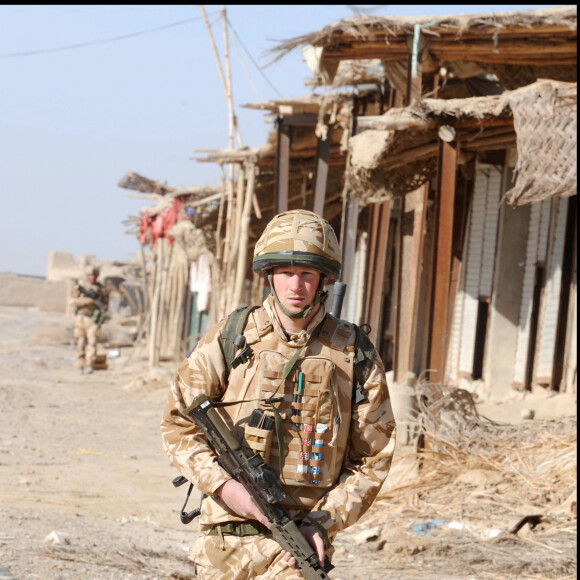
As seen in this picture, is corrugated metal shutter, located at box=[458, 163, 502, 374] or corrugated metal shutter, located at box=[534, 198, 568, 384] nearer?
corrugated metal shutter, located at box=[534, 198, 568, 384]

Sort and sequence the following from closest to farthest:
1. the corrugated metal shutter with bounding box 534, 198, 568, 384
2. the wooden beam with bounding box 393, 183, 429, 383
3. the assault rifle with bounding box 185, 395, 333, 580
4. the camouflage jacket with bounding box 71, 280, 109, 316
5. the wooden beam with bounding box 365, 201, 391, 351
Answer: the assault rifle with bounding box 185, 395, 333, 580 → the wooden beam with bounding box 393, 183, 429, 383 → the wooden beam with bounding box 365, 201, 391, 351 → the corrugated metal shutter with bounding box 534, 198, 568, 384 → the camouflage jacket with bounding box 71, 280, 109, 316

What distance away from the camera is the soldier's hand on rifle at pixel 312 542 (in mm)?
2936

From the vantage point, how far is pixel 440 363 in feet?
25.0

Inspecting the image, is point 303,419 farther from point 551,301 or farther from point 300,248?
point 551,301

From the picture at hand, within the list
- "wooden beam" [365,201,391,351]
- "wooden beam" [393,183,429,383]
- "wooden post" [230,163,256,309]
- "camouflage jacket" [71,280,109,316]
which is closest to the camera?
"wooden beam" [393,183,429,383]

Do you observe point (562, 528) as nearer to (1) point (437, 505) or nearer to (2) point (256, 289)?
(1) point (437, 505)

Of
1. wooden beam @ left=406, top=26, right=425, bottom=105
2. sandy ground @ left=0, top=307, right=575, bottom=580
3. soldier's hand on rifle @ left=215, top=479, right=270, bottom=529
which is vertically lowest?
sandy ground @ left=0, top=307, right=575, bottom=580

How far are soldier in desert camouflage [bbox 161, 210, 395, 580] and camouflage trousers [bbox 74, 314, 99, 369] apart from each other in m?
14.0

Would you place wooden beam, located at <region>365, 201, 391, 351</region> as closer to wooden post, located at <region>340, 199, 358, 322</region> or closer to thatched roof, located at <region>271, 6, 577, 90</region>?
wooden post, located at <region>340, 199, 358, 322</region>

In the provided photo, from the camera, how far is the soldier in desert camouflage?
3043 millimetres

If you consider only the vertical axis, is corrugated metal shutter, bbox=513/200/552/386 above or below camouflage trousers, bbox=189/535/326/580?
above

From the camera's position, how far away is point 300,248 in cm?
305

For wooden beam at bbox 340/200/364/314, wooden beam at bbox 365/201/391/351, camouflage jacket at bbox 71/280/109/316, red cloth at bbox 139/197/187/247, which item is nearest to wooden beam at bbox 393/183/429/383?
wooden beam at bbox 365/201/391/351

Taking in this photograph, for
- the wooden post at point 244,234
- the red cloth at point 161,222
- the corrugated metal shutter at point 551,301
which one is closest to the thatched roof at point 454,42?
the corrugated metal shutter at point 551,301
